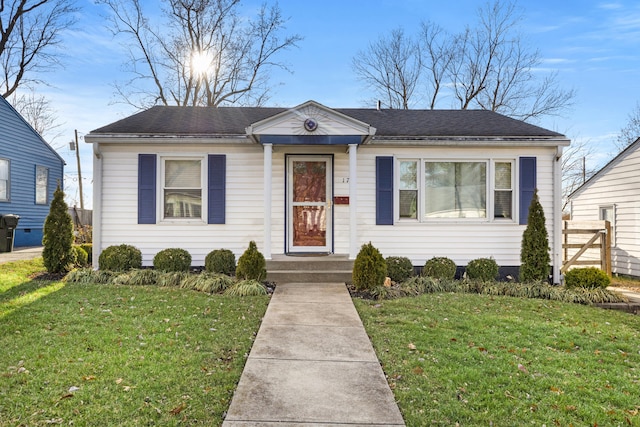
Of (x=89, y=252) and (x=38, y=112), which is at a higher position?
(x=38, y=112)

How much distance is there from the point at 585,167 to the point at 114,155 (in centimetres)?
2878

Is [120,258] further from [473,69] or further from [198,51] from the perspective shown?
[473,69]

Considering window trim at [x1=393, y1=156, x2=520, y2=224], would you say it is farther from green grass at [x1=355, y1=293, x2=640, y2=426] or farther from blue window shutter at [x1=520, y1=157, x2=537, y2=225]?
green grass at [x1=355, y1=293, x2=640, y2=426]

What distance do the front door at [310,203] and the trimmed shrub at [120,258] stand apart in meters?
3.27

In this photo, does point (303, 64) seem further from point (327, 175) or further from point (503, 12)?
point (327, 175)

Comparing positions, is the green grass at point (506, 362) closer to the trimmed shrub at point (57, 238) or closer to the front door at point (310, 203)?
the front door at point (310, 203)

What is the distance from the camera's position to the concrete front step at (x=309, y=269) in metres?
7.77

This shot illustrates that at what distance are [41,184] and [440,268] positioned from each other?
16.2 meters

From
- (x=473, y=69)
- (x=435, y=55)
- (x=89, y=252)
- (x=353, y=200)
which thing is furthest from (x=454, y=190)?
(x=435, y=55)

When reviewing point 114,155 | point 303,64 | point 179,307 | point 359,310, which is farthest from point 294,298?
point 303,64

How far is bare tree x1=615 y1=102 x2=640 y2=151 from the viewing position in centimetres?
2383

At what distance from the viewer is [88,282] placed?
757 cm

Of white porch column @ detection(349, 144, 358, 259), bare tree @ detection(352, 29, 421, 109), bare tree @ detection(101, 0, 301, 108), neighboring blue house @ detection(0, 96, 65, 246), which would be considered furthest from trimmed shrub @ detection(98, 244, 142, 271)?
bare tree @ detection(352, 29, 421, 109)

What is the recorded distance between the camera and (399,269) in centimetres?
807
